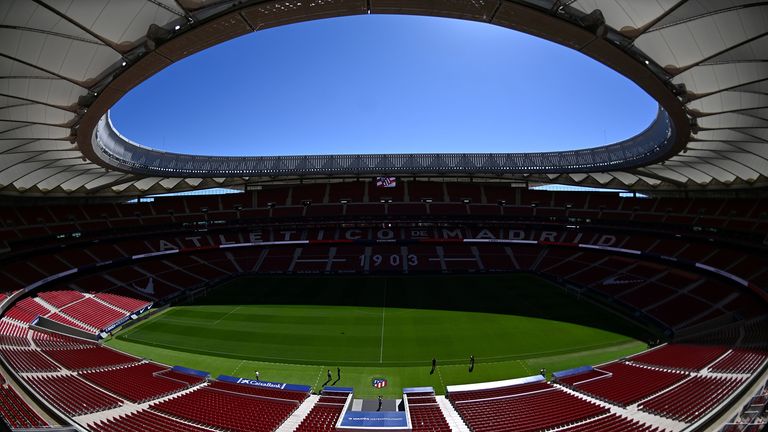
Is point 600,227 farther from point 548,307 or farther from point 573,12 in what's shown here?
point 573,12

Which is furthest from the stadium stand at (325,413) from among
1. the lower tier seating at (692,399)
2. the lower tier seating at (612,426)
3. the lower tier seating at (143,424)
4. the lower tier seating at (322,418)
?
the lower tier seating at (692,399)

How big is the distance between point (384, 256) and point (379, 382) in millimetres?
27940

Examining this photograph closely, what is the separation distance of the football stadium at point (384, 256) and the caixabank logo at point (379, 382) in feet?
0.32

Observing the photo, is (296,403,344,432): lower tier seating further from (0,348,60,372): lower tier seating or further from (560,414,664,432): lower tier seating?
(0,348,60,372): lower tier seating

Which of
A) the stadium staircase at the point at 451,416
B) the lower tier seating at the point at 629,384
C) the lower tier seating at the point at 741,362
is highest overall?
the lower tier seating at the point at 741,362

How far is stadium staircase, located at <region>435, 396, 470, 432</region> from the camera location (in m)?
14.6

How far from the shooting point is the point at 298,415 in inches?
622

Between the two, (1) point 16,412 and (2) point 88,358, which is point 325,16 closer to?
(1) point 16,412

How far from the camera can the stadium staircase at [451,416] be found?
14.6m

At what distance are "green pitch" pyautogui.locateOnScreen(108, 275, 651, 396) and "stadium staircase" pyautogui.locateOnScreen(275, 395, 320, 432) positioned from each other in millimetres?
2702

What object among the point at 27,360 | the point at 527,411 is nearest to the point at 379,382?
the point at 527,411

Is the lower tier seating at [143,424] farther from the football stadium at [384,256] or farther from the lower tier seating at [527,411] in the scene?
the lower tier seating at [527,411]

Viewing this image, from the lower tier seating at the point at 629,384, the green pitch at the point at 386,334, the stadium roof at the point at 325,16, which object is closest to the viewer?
the stadium roof at the point at 325,16

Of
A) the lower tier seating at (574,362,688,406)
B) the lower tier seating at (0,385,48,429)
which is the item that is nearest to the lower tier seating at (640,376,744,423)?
the lower tier seating at (574,362,688,406)
